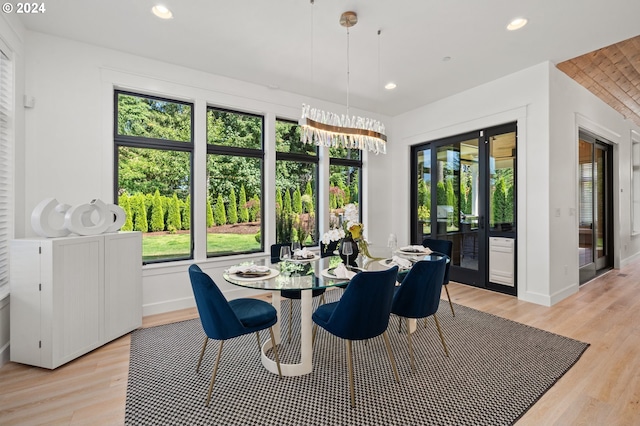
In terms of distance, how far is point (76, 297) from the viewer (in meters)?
2.58

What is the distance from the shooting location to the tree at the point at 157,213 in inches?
149

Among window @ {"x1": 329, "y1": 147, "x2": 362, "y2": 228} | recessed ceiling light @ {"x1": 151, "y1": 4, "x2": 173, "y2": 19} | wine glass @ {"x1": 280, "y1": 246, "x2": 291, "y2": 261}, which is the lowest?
wine glass @ {"x1": 280, "y1": 246, "x2": 291, "y2": 261}

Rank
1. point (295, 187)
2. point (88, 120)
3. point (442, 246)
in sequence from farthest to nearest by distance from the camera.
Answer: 1. point (295, 187)
2. point (442, 246)
3. point (88, 120)

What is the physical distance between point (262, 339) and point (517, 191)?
3.81 m

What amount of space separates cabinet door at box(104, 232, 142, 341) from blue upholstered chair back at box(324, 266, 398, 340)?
7.24 ft

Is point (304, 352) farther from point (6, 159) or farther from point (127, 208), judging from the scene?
point (6, 159)

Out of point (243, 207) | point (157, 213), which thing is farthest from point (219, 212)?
point (157, 213)

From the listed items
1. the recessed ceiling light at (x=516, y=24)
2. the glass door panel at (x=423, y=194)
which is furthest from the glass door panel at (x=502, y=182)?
the recessed ceiling light at (x=516, y=24)

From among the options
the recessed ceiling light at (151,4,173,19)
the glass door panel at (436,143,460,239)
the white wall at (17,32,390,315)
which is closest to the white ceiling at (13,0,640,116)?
the recessed ceiling light at (151,4,173,19)

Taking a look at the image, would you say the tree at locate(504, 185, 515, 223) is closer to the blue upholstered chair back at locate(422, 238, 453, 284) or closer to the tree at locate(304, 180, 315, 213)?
the blue upholstered chair back at locate(422, 238, 453, 284)

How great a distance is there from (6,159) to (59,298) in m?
1.44

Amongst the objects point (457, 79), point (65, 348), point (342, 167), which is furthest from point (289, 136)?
point (65, 348)

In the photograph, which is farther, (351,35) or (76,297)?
(351,35)

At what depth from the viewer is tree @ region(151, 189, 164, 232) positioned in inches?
149
